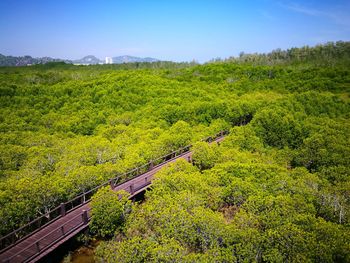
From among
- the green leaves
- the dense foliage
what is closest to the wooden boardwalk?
the green leaves

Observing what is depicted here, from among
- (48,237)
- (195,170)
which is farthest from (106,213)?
(195,170)

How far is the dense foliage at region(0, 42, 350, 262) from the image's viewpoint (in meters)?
13.3

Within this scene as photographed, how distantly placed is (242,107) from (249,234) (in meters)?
31.6

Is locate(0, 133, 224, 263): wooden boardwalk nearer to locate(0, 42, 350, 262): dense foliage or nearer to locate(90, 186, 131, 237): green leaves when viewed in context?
locate(90, 186, 131, 237): green leaves

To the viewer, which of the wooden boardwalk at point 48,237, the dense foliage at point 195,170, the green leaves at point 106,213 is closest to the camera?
the dense foliage at point 195,170

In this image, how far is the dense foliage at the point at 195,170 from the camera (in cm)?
1330

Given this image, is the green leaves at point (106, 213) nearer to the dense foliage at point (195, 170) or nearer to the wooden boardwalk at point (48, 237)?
the dense foliage at point (195, 170)

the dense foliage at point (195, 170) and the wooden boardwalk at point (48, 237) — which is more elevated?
the dense foliage at point (195, 170)

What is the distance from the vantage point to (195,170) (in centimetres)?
2223

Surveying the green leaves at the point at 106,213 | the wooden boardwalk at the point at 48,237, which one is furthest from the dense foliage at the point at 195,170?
the wooden boardwalk at the point at 48,237

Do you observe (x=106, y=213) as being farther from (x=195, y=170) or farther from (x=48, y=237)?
(x=195, y=170)

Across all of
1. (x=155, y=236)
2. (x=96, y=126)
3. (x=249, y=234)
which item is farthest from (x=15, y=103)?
(x=249, y=234)

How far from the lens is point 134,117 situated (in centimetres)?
4359

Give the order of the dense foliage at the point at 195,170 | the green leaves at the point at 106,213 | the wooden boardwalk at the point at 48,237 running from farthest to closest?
1. the green leaves at the point at 106,213
2. the wooden boardwalk at the point at 48,237
3. the dense foliage at the point at 195,170
